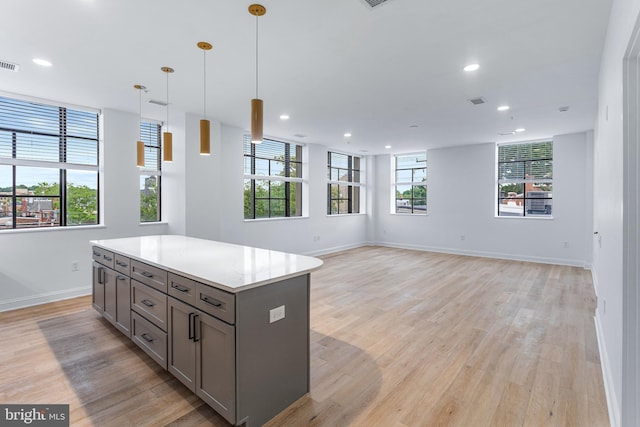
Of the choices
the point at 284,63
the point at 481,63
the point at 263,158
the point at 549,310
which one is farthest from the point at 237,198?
the point at 549,310

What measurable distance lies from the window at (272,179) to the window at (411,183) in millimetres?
3181

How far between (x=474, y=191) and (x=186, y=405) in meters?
7.48

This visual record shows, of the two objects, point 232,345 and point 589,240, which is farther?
point 589,240

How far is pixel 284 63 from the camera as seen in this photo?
324 cm

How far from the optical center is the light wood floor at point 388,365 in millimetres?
2066

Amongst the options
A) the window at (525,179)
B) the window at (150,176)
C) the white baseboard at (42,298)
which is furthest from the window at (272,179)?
the window at (525,179)

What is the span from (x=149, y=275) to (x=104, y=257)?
45.9 inches

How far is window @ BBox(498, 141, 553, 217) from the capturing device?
7012mm

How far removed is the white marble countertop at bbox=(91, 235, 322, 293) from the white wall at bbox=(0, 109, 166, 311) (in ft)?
5.00

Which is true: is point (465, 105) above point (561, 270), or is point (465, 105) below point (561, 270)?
above

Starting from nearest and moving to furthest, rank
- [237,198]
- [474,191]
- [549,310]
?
1. [549,310]
2. [237,198]
3. [474,191]

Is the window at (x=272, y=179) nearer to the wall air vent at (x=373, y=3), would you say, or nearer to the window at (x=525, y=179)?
the wall air vent at (x=373, y=3)

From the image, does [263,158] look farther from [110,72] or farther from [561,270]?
[561,270]

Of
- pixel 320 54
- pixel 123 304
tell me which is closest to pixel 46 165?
pixel 123 304
